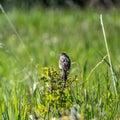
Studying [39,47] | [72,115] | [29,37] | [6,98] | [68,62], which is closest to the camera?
[72,115]

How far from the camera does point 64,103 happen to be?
2582mm

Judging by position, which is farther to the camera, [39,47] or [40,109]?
[39,47]

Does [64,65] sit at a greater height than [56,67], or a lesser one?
lesser

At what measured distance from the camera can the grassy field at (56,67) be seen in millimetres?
2611

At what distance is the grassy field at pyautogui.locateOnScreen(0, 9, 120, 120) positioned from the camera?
103 inches

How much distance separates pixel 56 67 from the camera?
437 centimetres

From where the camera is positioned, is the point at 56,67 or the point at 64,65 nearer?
the point at 64,65

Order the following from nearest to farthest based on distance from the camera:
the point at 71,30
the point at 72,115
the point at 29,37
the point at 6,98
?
the point at 72,115, the point at 6,98, the point at 29,37, the point at 71,30

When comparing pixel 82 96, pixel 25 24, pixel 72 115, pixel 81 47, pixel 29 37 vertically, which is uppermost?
pixel 25 24

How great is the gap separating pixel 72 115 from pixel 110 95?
23.5 inches

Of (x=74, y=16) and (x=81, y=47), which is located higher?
(x=74, y=16)

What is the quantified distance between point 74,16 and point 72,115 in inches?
350

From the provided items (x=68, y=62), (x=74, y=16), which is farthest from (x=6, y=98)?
(x=74, y=16)

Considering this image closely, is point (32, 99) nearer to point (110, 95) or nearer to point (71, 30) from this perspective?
point (110, 95)
